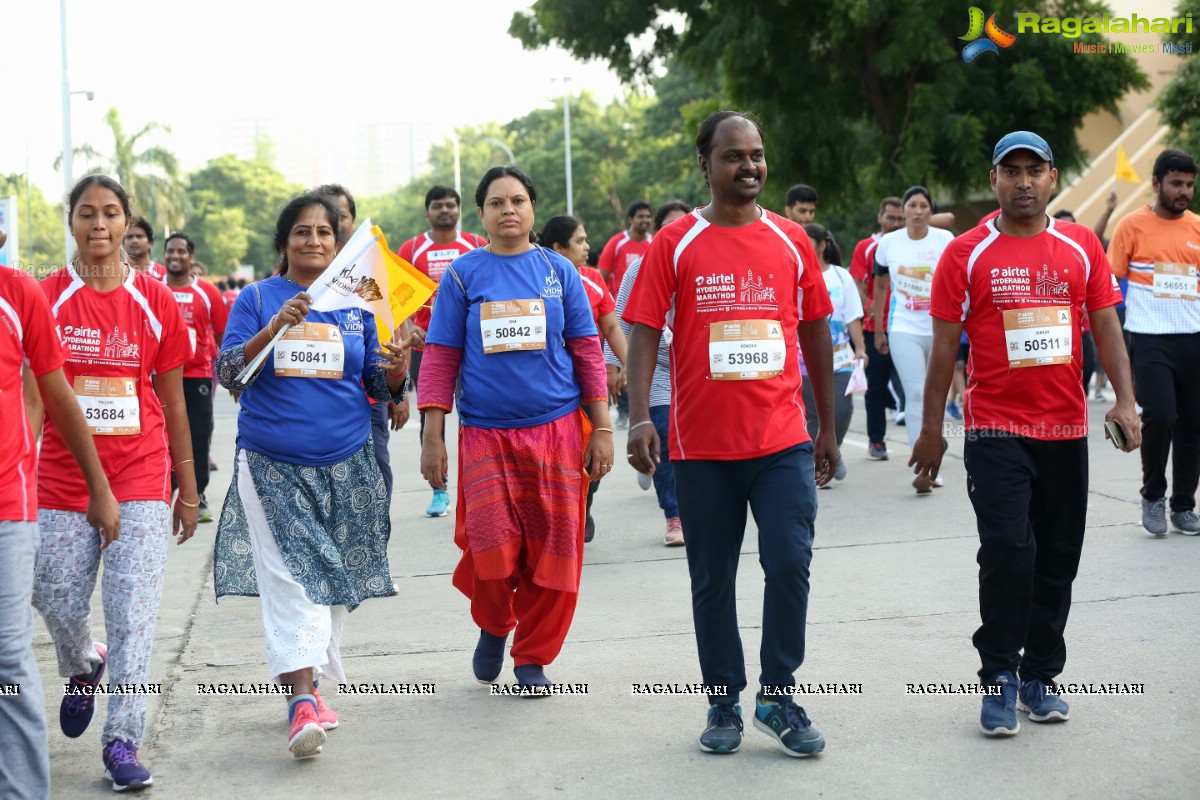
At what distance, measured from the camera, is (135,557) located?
4.81m

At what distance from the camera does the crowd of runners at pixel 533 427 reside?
4793 millimetres

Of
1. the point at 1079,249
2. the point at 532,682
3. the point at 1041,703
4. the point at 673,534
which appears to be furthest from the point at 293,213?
the point at 673,534

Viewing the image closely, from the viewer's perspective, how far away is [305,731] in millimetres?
4836

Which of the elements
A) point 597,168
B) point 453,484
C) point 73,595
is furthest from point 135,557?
point 597,168

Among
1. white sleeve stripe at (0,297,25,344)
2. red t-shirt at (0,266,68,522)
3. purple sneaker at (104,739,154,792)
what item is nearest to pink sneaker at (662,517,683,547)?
purple sneaker at (104,739,154,792)

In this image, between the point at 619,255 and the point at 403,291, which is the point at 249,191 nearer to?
the point at 619,255

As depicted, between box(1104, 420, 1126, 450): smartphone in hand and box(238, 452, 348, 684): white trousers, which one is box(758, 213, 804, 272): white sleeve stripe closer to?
box(1104, 420, 1126, 450): smartphone in hand

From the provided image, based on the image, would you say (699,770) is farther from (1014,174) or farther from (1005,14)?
(1005,14)

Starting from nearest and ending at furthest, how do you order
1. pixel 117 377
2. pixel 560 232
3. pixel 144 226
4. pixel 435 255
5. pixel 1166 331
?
1. pixel 117 377
2. pixel 1166 331
3. pixel 560 232
4. pixel 144 226
5. pixel 435 255

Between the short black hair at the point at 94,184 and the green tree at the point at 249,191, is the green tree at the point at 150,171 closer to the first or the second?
the green tree at the point at 249,191

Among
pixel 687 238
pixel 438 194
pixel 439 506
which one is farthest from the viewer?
pixel 439 506

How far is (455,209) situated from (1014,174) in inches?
234

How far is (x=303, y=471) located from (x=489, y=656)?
116cm

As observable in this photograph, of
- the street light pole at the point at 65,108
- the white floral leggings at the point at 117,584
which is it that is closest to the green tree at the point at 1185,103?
the white floral leggings at the point at 117,584
